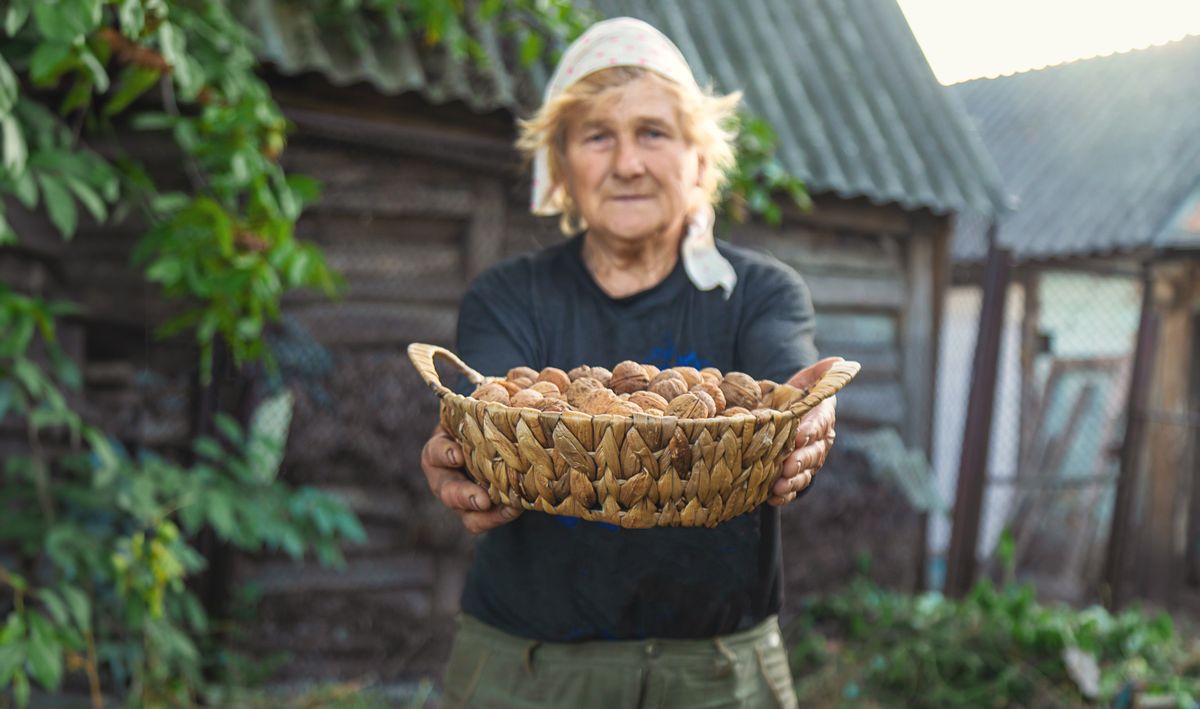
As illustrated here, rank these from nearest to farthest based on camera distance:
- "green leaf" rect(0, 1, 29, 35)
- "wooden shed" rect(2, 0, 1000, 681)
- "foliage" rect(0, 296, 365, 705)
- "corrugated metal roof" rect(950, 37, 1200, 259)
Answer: "green leaf" rect(0, 1, 29, 35)
"foliage" rect(0, 296, 365, 705)
"wooden shed" rect(2, 0, 1000, 681)
"corrugated metal roof" rect(950, 37, 1200, 259)

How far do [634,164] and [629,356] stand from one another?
0.37 meters

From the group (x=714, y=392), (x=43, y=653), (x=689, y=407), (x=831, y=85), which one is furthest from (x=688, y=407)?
(x=831, y=85)

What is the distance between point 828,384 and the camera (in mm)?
1628

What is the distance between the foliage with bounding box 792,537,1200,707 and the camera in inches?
168

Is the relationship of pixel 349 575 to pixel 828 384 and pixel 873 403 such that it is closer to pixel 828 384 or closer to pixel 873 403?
pixel 873 403

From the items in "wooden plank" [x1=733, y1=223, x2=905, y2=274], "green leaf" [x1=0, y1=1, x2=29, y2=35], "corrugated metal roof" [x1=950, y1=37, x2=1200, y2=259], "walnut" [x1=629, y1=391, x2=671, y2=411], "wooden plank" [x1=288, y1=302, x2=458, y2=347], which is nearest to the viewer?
"walnut" [x1=629, y1=391, x2=671, y2=411]

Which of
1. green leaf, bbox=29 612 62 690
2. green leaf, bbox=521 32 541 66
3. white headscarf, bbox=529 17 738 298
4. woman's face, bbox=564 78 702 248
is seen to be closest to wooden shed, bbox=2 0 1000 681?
green leaf, bbox=521 32 541 66

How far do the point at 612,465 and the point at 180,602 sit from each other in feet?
8.64

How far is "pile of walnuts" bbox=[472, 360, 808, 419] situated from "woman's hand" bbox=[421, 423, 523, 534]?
14 cm

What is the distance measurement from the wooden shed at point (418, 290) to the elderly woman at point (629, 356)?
2.29 m

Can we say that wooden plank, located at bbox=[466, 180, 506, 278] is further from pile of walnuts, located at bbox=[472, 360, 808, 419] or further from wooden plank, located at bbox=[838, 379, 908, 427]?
pile of walnuts, located at bbox=[472, 360, 808, 419]

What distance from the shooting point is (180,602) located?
361cm

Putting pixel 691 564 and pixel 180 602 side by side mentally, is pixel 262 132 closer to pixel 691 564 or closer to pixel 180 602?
pixel 180 602

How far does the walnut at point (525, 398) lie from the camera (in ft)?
5.39
